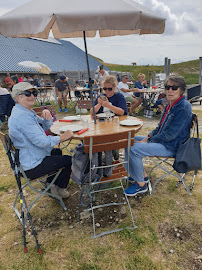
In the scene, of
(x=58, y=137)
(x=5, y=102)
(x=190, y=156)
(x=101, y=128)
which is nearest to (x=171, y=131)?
(x=190, y=156)

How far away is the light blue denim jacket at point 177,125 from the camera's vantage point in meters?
2.64

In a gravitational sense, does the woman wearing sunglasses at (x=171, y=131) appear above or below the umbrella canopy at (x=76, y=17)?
below

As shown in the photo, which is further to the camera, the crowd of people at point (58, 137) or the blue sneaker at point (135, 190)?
the blue sneaker at point (135, 190)

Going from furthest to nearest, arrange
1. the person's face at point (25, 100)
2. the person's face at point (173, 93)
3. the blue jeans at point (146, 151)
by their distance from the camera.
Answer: the blue jeans at point (146, 151)
the person's face at point (173, 93)
the person's face at point (25, 100)

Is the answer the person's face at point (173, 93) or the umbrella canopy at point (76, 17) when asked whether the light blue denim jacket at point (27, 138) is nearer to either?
the umbrella canopy at point (76, 17)

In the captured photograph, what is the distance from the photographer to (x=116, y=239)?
235cm

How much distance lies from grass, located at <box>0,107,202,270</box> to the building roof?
2328 cm

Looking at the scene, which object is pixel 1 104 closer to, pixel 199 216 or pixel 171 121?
pixel 171 121

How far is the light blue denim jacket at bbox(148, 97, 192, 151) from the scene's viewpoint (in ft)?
8.66

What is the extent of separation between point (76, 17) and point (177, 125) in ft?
6.06

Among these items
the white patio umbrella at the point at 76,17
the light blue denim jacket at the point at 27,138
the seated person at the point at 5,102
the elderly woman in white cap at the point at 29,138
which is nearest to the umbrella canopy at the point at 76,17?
the white patio umbrella at the point at 76,17

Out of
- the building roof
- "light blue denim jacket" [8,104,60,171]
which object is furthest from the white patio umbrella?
the building roof

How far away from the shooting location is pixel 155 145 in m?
2.88

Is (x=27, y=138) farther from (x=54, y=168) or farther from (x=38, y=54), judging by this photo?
(x=38, y=54)
